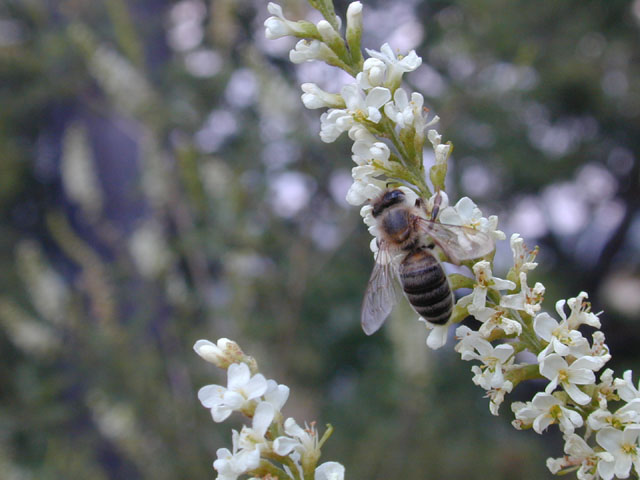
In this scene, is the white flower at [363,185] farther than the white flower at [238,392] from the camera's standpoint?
Yes

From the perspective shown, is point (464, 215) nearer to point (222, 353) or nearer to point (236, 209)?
point (222, 353)

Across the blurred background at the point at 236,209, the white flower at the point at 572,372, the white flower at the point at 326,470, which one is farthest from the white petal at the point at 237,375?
the blurred background at the point at 236,209

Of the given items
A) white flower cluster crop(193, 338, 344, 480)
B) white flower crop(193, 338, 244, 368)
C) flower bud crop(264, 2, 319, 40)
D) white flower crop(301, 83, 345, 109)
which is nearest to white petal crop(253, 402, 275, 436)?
white flower cluster crop(193, 338, 344, 480)

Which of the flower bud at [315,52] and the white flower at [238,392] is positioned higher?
the flower bud at [315,52]

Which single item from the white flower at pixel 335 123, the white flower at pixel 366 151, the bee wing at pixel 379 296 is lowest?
the bee wing at pixel 379 296

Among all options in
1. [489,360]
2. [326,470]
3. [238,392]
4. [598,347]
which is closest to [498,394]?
[489,360]

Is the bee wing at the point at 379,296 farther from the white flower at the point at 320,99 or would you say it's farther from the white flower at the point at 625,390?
the white flower at the point at 625,390

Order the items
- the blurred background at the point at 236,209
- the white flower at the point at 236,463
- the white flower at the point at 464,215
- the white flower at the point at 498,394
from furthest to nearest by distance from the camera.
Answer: the blurred background at the point at 236,209
the white flower at the point at 464,215
the white flower at the point at 498,394
the white flower at the point at 236,463

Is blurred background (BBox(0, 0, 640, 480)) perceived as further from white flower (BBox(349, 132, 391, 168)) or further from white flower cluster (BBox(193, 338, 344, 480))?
white flower cluster (BBox(193, 338, 344, 480))
